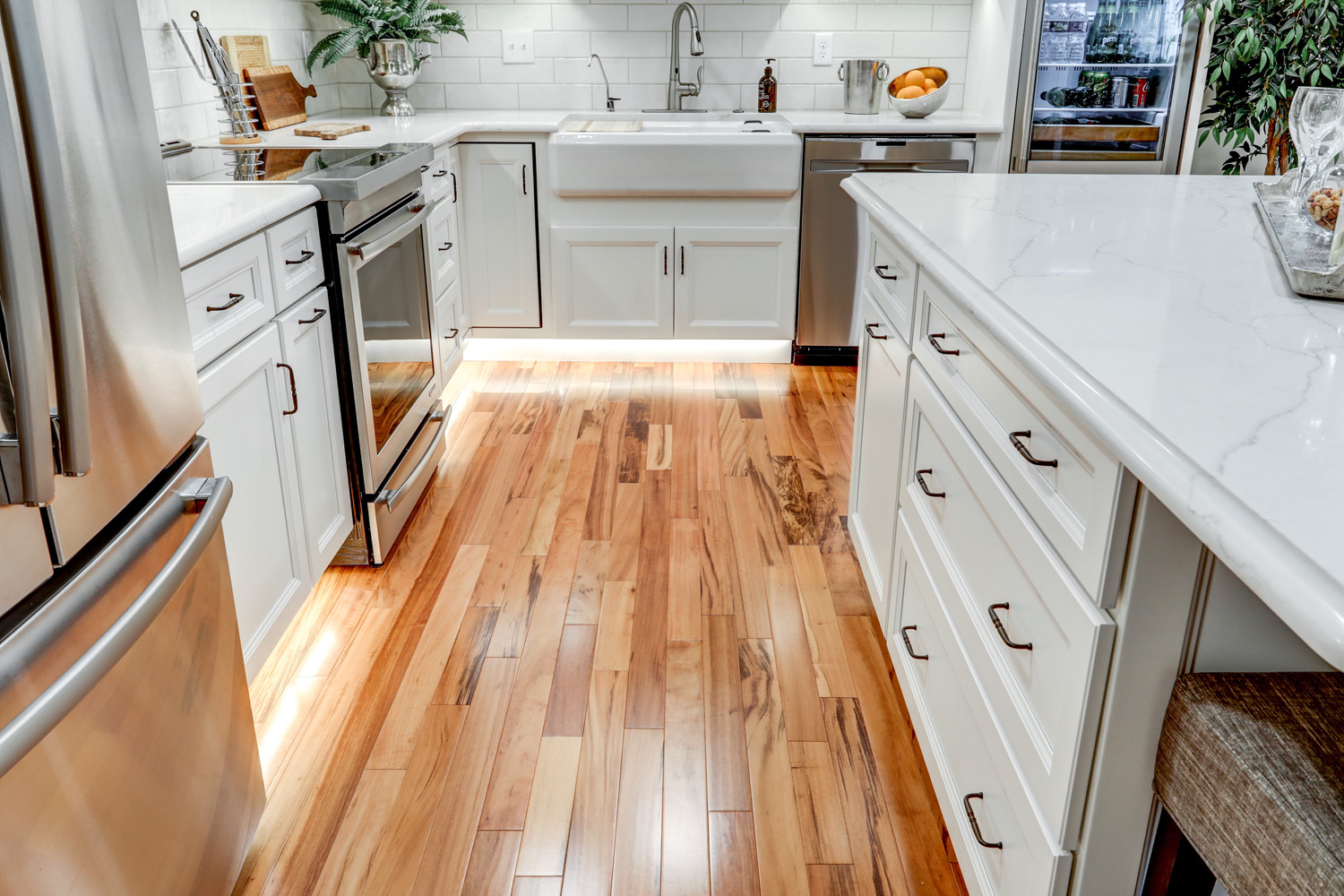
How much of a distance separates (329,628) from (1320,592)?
190cm

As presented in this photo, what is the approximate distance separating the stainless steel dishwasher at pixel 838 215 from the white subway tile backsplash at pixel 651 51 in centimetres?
65

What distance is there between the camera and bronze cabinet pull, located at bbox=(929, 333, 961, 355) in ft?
4.74

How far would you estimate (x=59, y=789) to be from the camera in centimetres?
96

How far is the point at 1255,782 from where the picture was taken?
825 millimetres

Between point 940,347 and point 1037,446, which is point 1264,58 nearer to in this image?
point 940,347

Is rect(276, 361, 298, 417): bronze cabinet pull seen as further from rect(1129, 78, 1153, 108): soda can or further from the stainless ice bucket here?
rect(1129, 78, 1153, 108): soda can

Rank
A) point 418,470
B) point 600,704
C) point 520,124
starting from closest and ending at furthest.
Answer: point 600,704
point 418,470
point 520,124

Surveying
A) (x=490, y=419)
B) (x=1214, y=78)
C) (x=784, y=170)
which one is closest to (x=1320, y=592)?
(x=490, y=419)

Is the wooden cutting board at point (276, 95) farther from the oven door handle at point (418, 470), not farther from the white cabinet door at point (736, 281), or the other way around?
the white cabinet door at point (736, 281)

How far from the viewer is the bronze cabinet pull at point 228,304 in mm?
1586

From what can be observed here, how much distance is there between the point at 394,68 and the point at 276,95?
54 centimetres

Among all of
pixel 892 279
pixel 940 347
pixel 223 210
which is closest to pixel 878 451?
pixel 892 279

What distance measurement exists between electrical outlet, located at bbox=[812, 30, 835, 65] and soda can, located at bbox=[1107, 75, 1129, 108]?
42.9 inches

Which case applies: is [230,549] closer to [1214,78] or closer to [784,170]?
[784,170]
